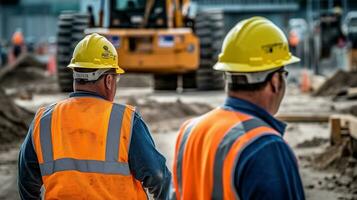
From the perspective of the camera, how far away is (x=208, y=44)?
24.9 metres

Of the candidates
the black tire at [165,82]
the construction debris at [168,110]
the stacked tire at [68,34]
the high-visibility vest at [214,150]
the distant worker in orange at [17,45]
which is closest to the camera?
the high-visibility vest at [214,150]

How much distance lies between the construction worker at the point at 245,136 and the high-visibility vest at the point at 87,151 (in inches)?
37.4

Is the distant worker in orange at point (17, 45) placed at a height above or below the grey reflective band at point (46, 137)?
below

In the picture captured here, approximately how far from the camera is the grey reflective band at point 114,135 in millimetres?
4699

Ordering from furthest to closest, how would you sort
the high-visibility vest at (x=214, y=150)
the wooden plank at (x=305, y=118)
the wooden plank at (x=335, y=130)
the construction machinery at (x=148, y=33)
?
the construction machinery at (x=148, y=33) < the wooden plank at (x=305, y=118) < the wooden plank at (x=335, y=130) < the high-visibility vest at (x=214, y=150)

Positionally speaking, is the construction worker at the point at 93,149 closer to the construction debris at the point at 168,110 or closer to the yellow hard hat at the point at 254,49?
the yellow hard hat at the point at 254,49

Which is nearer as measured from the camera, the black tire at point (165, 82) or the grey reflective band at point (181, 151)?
the grey reflective band at point (181, 151)

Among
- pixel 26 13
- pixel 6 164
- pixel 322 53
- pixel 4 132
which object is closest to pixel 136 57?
pixel 4 132

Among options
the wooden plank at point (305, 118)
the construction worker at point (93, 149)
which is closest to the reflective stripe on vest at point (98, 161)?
the construction worker at point (93, 149)

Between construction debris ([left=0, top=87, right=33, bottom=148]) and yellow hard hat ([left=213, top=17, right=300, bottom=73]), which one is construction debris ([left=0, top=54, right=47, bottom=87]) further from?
yellow hard hat ([left=213, top=17, right=300, bottom=73])

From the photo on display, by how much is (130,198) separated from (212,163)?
54.8 inches

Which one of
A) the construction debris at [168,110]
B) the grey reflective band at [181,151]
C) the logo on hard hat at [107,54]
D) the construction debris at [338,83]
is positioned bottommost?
the construction debris at [338,83]

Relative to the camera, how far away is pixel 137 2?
22.4 meters

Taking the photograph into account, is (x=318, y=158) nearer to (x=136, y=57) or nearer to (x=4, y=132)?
(x=4, y=132)
